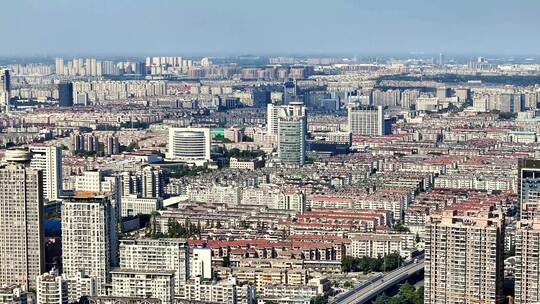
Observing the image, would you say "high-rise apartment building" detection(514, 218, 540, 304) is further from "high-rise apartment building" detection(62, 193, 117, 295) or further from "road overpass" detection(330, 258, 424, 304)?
"high-rise apartment building" detection(62, 193, 117, 295)

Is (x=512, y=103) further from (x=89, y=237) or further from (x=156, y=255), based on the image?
(x=89, y=237)

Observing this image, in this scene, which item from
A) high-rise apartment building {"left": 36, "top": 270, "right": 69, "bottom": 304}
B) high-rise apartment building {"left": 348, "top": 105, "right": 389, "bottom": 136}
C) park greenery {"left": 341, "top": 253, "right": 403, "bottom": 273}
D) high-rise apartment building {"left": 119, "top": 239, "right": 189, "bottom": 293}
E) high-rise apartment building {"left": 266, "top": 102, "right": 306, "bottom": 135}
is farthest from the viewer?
high-rise apartment building {"left": 348, "top": 105, "right": 389, "bottom": 136}

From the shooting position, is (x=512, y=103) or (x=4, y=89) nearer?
(x=512, y=103)

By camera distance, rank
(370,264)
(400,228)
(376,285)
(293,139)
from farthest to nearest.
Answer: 1. (293,139)
2. (400,228)
3. (370,264)
4. (376,285)

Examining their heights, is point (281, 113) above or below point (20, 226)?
above

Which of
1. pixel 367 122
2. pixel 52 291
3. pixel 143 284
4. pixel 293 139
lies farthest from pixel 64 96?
pixel 52 291

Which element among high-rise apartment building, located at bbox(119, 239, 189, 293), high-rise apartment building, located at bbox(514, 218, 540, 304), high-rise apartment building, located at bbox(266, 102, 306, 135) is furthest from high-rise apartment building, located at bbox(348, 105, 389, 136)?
high-rise apartment building, located at bbox(514, 218, 540, 304)

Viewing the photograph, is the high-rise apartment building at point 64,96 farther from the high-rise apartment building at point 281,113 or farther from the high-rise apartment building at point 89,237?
the high-rise apartment building at point 89,237

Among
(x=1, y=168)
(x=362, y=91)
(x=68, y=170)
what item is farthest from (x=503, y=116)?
(x=1, y=168)
